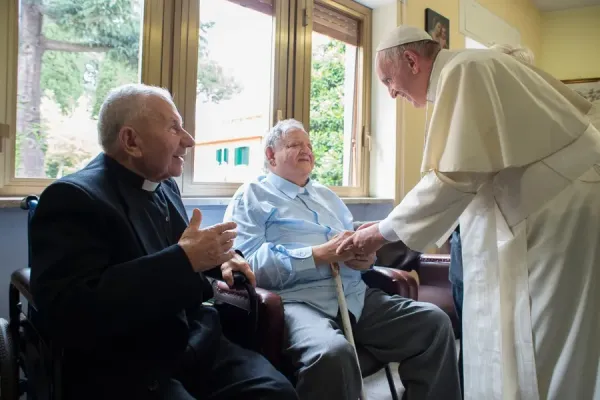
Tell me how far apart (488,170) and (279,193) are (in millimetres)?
902

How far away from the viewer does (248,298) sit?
1507 mm

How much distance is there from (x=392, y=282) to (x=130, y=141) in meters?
1.20

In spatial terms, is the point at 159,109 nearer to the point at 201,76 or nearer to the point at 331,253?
the point at 331,253

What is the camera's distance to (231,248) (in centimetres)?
138

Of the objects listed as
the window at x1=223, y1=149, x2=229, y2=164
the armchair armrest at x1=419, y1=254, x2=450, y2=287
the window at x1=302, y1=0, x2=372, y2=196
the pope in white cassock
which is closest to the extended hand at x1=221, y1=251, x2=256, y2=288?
the pope in white cassock

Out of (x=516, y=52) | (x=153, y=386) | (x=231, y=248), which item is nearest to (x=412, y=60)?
(x=516, y=52)

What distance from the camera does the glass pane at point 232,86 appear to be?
7.83 ft

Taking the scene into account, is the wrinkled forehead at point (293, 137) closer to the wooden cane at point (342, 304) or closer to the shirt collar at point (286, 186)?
the shirt collar at point (286, 186)

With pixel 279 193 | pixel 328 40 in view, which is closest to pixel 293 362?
pixel 279 193

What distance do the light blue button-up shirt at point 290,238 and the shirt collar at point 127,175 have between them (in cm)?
54

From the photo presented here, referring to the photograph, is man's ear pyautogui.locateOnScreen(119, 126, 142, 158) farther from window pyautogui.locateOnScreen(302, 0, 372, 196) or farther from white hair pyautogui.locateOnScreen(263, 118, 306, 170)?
window pyautogui.locateOnScreen(302, 0, 372, 196)

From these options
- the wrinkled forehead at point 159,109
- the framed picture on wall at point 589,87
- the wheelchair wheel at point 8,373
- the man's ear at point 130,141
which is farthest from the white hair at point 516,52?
the framed picture on wall at point 589,87

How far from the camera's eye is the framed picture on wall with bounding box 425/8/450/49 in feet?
11.1

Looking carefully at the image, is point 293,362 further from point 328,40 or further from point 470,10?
point 470,10
